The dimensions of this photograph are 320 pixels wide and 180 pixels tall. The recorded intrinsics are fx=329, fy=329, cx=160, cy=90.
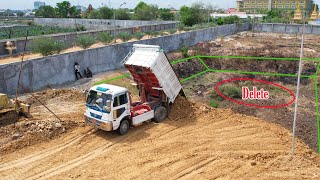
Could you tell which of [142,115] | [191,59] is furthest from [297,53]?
[142,115]

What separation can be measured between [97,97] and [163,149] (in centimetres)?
327

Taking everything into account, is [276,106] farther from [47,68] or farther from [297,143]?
[47,68]

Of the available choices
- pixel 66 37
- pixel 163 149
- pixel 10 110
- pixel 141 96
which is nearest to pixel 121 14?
pixel 66 37

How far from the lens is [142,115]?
13.9m

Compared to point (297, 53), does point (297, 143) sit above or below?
below

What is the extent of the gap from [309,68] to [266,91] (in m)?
6.80

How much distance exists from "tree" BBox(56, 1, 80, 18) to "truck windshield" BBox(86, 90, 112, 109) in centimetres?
6792

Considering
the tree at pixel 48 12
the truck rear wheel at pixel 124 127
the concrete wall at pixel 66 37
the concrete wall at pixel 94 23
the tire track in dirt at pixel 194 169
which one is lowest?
the tire track in dirt at pixel 194 169

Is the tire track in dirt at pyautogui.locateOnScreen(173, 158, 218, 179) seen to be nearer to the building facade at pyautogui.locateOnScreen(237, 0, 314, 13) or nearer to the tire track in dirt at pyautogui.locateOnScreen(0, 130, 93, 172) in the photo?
the tire track in dirt at pyautogui.locateOnScreen(0, 130, 93, 172)

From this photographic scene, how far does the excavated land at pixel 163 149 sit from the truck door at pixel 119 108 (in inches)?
33.1

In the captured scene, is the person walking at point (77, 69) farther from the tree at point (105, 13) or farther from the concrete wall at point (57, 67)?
the tree at point (105, 13)

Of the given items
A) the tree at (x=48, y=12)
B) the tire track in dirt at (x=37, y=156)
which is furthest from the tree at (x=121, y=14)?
the tire track in dirt at (x=37, y=156)

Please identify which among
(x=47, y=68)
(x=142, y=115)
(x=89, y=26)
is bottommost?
(x=142, y=115)

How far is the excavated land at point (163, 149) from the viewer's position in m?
10.6
